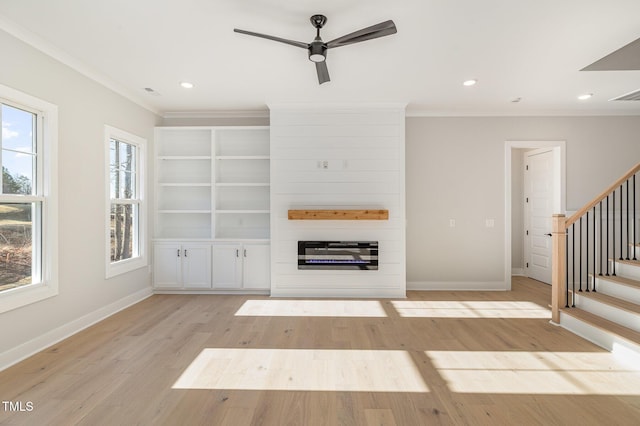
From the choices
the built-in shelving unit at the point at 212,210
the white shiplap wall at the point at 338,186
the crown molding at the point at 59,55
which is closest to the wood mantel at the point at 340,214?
the white shiplap wall at the point at 338,186

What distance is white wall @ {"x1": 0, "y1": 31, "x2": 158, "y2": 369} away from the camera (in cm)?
273

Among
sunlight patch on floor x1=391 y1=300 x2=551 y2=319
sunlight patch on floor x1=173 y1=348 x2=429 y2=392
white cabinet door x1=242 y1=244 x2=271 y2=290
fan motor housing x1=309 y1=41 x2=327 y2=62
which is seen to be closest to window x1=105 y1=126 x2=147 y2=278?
white cabinet door x1=242 y1=244 x2=271 y2=290

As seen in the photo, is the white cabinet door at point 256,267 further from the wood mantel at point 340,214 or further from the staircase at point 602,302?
the staircase at point 602,302

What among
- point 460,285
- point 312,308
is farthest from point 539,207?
point 312,308

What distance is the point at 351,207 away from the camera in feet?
15.2

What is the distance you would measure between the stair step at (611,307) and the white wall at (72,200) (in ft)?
17.3

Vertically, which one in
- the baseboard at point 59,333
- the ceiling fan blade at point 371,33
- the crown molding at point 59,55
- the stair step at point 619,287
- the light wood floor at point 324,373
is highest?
the crown molding at point 59,55

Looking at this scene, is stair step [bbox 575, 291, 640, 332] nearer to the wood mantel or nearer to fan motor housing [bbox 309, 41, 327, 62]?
the wood mantel

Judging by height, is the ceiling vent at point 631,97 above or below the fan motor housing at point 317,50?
above

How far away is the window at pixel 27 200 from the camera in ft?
8.91

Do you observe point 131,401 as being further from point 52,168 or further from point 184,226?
point 184,226

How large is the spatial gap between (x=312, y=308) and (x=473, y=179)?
123 inches

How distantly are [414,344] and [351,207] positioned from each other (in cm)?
209

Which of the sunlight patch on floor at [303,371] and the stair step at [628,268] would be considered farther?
the stair step at [628,268]
